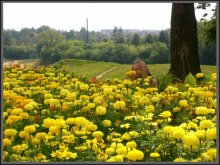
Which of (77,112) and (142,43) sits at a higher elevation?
(142,43)

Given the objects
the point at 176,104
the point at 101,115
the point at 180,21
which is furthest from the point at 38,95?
the point at 180,21

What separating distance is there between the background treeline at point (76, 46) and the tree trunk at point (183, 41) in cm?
33

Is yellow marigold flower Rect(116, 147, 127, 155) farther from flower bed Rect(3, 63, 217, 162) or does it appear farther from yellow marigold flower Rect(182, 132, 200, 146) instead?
yellow marigold flower Rect(182, 132, 200, 146)

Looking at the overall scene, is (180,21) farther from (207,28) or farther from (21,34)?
(207,28)

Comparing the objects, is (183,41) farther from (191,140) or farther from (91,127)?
(191,140)

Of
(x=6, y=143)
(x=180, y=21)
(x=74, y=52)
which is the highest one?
(x=180, y=21)

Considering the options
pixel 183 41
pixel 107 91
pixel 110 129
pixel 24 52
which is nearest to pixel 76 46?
pixel 183 41

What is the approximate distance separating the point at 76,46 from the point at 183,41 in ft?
8.03

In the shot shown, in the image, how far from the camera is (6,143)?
3.56 metres

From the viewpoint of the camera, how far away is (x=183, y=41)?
9.58m

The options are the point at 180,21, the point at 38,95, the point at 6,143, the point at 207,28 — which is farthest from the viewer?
the point at 207,28

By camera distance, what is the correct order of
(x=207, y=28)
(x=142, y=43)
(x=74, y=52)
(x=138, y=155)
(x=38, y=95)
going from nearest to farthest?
(x=138, y=155)
(x=38, y=95)
(x=74, y=52)
(x=142, y=43)
(x=207, y=28)

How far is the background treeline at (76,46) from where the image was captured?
5.86 metres

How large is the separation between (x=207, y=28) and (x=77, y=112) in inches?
467
